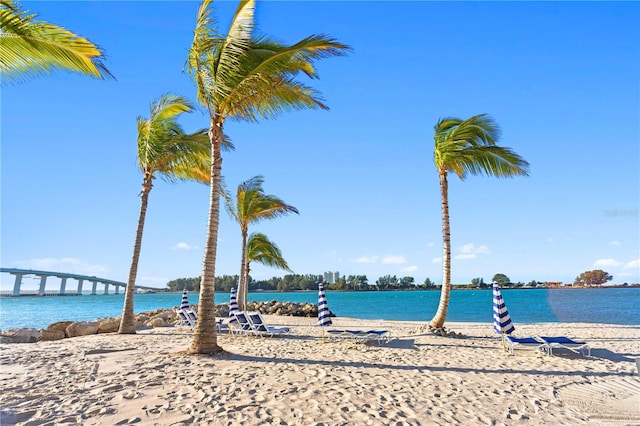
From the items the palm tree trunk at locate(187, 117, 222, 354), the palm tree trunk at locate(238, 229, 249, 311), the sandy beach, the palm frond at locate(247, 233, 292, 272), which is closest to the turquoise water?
the palm frond at locate(247, 233, 292, 272)

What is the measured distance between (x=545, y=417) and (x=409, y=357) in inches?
144

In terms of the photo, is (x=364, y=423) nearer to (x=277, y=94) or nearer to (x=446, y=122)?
(x=277, y=94)

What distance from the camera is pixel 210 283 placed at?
812 centimetres

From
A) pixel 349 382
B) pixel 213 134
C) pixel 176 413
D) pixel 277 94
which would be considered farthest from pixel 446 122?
pixel 176 413

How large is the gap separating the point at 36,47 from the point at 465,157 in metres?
10.8

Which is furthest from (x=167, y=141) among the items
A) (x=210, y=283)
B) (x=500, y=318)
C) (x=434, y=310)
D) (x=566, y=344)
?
(x=434, y=310)

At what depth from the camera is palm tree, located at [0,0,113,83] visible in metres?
5.04

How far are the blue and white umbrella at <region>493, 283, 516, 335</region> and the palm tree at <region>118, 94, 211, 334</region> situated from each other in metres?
9.05

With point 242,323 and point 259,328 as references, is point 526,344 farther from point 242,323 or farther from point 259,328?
point 242,323

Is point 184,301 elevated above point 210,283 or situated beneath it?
situated beneath

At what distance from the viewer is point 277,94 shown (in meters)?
9.07

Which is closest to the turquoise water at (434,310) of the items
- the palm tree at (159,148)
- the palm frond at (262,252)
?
the palm frond at (262,252)

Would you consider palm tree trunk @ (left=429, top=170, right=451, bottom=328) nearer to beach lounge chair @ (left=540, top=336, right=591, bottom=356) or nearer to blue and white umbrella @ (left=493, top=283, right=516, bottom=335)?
blue and white umbrella @ (left=493, top=283, right=516, bottom=335)

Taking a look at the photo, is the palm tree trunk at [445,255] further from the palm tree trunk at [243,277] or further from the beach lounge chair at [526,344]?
the palm tree trunk at [243,277]
